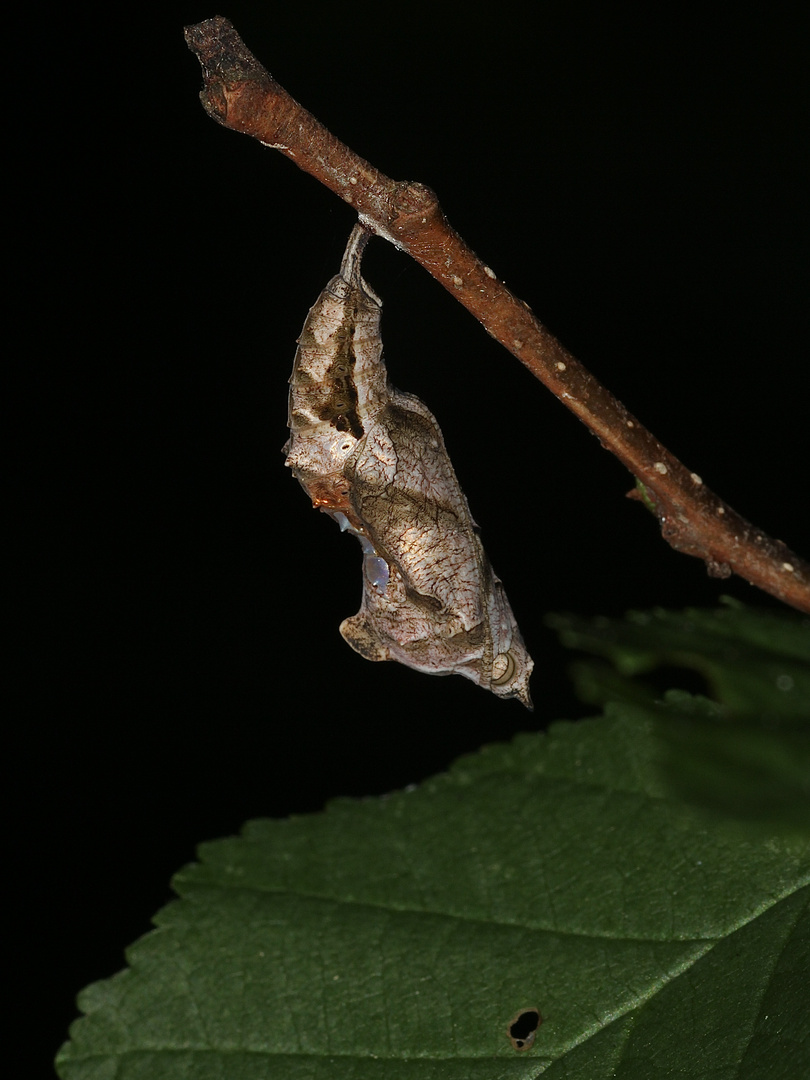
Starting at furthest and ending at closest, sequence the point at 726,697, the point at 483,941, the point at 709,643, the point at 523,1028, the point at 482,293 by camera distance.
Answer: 1. the point at 483,941
2. the point at 523,1028
3. the point at 709,643
4. the point at 482,293
5. the point at 726,697

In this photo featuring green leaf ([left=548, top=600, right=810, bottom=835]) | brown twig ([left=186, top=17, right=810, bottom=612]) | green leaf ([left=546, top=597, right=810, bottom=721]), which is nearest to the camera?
green leaf ([left=548, top=600, right=810, bottom=835])

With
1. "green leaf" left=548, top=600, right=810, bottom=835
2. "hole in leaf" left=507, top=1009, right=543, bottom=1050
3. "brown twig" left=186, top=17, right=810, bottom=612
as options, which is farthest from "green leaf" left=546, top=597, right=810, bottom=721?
"hole in leaf" left=507, top=1009, right=543, bottom=1050

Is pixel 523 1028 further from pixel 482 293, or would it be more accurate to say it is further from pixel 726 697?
pixel 482 293

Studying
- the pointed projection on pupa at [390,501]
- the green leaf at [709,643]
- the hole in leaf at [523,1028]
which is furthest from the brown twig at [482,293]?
the hole in leaf at [523,1028]

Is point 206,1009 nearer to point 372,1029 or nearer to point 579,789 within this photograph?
point 372,1029

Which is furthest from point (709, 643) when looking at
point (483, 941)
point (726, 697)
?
point (483, 941)

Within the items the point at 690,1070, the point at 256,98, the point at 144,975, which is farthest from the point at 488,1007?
the point at 256,98

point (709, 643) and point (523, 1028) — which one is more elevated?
point (709, 643)

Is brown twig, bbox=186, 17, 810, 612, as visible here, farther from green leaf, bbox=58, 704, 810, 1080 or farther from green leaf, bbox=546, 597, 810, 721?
green leaf, bbox=58, 704, 810, 1080
